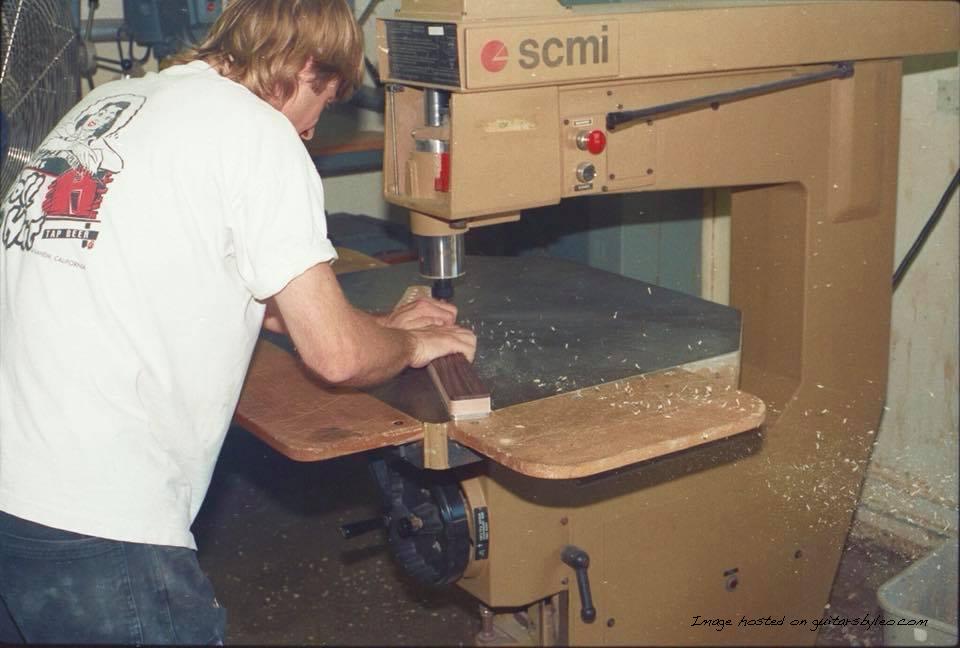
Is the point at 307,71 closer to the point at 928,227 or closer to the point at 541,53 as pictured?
the point at 541,53

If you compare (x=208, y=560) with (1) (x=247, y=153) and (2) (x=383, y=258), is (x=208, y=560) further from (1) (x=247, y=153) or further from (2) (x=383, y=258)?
(1) (x=247, y=153)

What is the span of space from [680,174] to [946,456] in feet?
3.87

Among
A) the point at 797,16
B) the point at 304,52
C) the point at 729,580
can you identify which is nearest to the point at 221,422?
the point at 304,52

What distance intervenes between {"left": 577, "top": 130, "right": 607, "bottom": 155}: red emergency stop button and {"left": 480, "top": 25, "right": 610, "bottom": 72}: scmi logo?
0.09 meters

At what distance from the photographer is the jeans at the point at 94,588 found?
1.23 metres

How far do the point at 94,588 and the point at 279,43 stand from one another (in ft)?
2.12

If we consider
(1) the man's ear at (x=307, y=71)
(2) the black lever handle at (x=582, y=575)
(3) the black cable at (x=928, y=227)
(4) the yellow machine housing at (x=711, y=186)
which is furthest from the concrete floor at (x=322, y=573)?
(1) the man's ear at (x=307, y=71)

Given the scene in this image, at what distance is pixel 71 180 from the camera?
1219 mm

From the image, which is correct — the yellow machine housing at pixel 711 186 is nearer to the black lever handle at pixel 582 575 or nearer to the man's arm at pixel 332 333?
the black lever handle at pixel 582 575

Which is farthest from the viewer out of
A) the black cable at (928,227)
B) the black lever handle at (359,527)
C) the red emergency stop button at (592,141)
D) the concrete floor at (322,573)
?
the concrete floor at (322,573)

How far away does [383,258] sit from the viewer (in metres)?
2.72

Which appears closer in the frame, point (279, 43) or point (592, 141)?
point (279, 43)

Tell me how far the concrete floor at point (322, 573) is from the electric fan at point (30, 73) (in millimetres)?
1043

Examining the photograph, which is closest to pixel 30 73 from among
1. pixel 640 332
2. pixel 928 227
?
pixel 640 332
